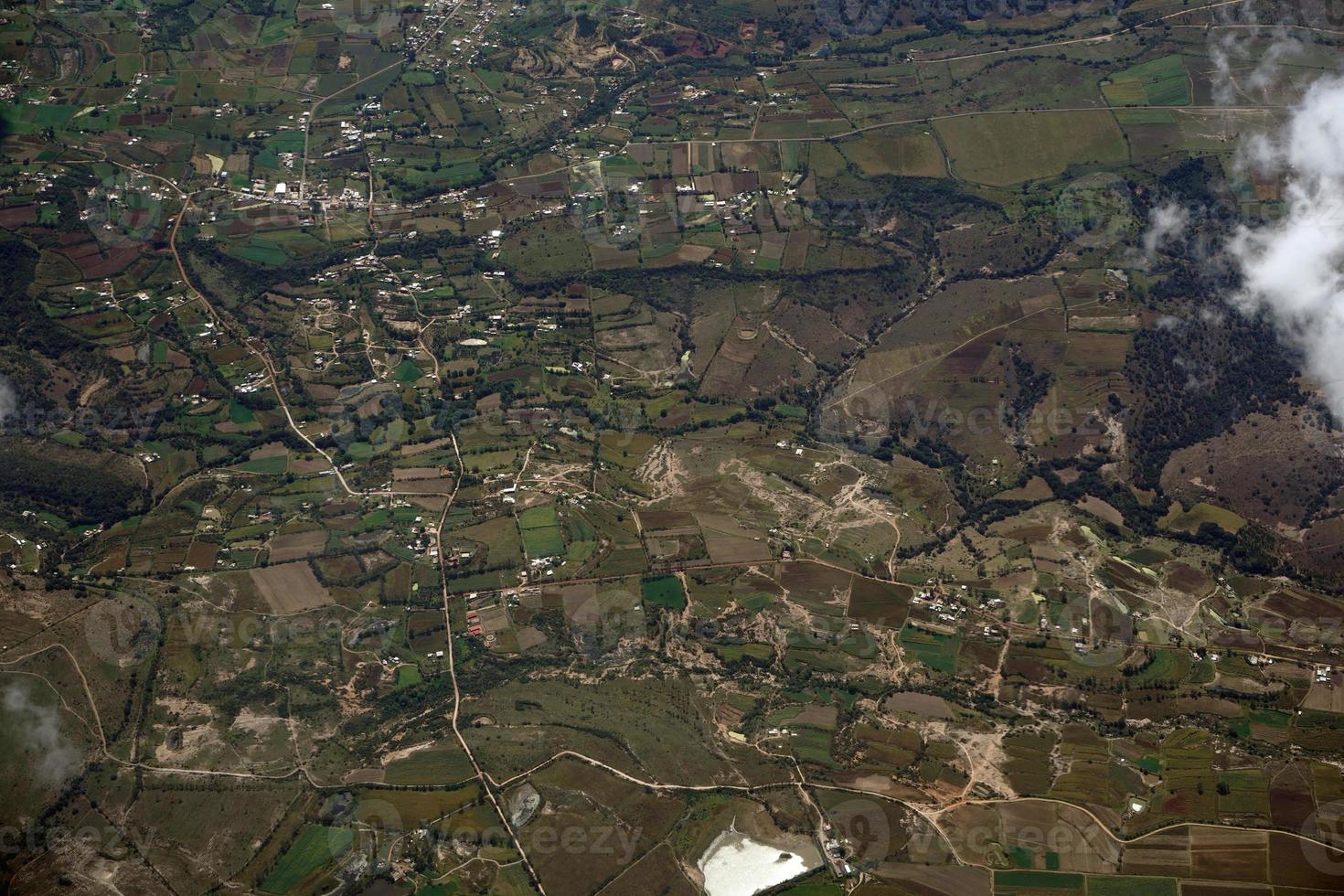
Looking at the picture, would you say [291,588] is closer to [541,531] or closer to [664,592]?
[541,531]

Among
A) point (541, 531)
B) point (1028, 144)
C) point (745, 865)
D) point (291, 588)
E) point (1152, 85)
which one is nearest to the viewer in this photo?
point (745, 865)

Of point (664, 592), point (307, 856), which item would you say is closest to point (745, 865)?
point (664, 592)

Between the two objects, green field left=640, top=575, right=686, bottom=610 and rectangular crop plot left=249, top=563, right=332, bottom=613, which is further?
green field left=640, top=575, right=686, bottom=610

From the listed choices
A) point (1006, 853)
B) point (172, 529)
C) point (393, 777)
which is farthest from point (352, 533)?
point (1006, 853)

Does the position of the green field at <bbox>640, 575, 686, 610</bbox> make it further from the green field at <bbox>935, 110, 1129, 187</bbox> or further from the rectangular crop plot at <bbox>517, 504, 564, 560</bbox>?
the green field at <bbox>935, 110, 1129, 187</bbox>

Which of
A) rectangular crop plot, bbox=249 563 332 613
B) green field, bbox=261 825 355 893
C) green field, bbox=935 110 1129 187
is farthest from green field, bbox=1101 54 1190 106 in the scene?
green field, bbox=261 825 355 893

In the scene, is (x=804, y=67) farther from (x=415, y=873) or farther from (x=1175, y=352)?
(x=415, y=873)

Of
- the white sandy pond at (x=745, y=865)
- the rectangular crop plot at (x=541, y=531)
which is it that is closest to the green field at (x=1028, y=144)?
the rectangular crop plot at (x=541, y=531)

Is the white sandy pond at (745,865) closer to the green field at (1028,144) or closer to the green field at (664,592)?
the green field at (664,592)
